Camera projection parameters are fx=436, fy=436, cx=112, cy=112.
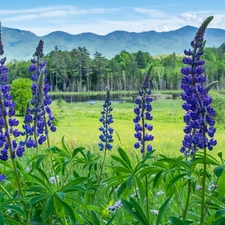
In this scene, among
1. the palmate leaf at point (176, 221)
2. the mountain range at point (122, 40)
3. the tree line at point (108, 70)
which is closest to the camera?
the palmate leaf at point (176, 221)

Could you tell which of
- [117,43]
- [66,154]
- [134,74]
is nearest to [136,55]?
[134,74]

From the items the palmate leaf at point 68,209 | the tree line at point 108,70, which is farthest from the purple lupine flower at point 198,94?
the tree line at point 108,70

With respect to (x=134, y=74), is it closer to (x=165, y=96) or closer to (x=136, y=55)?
(x=136, y=55)

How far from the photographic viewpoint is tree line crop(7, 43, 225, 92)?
14.9 metres

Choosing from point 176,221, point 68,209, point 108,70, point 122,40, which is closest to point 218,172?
point 176,221

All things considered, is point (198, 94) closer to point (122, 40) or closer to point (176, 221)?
point (176, 221)

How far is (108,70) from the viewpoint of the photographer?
15648mm

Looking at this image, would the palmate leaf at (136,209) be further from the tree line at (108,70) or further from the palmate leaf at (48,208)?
the tree line at (108,70)

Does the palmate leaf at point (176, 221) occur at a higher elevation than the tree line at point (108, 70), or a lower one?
lower

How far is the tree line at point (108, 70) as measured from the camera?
49.0ft

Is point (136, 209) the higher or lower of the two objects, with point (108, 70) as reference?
lower

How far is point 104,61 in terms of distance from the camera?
15414mm

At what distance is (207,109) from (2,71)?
67cm

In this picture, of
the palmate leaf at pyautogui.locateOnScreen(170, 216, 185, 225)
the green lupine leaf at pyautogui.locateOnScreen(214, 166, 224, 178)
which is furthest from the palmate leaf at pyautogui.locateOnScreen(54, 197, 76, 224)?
the green lupine leaf at pyautogui.locateOnScreen(214, 166, 224, 178)
